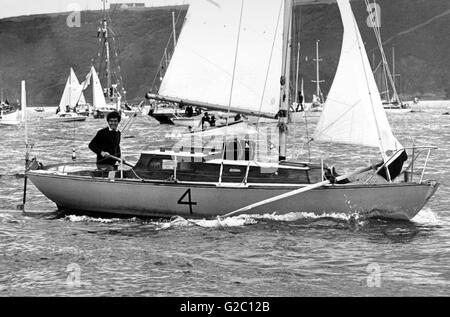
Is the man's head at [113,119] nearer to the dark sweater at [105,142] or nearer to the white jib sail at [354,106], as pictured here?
the dark sweater at [105,142]

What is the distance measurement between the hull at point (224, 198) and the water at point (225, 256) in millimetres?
295

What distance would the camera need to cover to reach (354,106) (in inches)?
801

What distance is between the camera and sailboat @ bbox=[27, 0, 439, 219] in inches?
784

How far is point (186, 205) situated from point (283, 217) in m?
2.43

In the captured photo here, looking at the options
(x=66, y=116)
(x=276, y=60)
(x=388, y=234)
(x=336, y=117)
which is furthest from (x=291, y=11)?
(x=66, y=116)

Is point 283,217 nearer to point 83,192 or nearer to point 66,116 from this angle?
point 83,192

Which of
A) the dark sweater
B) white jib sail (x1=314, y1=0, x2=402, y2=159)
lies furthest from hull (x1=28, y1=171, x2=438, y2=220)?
white jib sail (x1=314, y1=0, x2=402, y2=159)

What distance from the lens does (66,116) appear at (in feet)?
333

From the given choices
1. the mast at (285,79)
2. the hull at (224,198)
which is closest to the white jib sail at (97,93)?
the hull at (224,198)

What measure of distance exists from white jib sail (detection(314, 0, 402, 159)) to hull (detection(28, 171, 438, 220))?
1.19m

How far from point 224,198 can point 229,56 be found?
414cm

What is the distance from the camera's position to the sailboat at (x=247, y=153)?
1991 centimetres
